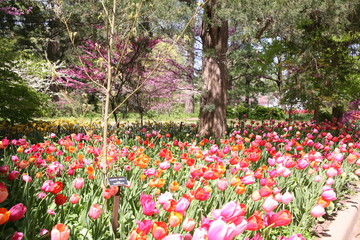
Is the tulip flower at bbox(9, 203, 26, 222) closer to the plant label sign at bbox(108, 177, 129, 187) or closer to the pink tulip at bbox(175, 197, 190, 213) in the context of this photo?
A: the plant label sign at bbox(108, 177, 129, 187)

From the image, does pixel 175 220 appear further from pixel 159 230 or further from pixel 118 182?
pixel 118 182

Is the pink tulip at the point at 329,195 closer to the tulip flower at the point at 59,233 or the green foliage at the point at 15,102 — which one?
the tulip flower at the point at 59,233

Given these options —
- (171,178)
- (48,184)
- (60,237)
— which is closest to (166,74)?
(171,178)

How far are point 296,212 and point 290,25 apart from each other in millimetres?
3936

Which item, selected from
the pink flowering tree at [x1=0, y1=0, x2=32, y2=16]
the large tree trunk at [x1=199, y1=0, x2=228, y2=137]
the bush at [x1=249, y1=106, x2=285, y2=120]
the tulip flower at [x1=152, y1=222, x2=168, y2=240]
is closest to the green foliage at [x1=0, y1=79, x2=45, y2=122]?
the large tree trunk at [x1=199, y1=0, x2=228, y2=137]

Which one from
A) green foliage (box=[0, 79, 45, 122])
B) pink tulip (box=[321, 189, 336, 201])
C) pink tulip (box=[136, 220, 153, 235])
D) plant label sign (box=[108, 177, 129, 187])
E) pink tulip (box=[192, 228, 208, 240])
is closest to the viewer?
pink tulip (box=[192, 228, 208, 240])

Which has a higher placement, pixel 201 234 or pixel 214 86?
pixel 214 86

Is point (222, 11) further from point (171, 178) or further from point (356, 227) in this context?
point (356, 227)

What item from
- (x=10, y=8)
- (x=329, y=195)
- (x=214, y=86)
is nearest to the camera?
(x=329, y=195)

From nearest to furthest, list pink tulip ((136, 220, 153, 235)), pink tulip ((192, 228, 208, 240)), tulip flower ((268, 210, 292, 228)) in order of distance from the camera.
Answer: pink tulip ((192, 228, 208, 240)) → pink tulip ((136, 220, 153, 235)) → tulip flower ((268, 210, 292, 228))

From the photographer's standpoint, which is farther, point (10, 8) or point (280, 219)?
point (10, 8)

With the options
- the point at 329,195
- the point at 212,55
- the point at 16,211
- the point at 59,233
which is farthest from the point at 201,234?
the point at 212,55

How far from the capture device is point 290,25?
18.0 ft

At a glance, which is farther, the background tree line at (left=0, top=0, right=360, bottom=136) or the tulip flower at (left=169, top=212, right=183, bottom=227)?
the background tree line at (left=0, top=0, right=360, bottom=136)
